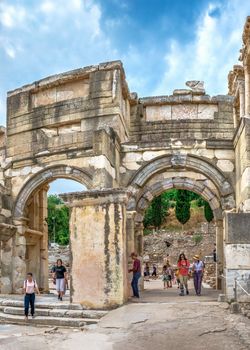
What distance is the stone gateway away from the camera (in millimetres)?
11820

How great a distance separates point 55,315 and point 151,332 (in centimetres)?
346

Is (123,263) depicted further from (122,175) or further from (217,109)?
(217,109)

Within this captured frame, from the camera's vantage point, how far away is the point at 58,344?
29.7 ft

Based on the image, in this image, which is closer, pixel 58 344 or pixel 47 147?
pixel 58 344

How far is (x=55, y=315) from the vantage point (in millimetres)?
11836

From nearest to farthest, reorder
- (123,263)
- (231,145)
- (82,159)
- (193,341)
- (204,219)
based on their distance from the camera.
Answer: (193,341) → (123,263) → (231,145) → (82,159) → (204,219)

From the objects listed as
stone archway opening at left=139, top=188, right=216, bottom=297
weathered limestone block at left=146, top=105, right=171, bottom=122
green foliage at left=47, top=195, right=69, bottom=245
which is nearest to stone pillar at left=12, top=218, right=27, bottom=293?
weathered limestone block at left=146, top=105, right=171, bottom=122

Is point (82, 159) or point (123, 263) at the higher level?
point (82, 159)

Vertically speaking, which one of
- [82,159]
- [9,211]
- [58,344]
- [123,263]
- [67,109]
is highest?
[67,109]

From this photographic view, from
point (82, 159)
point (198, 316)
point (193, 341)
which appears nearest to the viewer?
point (193, 341)

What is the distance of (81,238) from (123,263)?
1.18m

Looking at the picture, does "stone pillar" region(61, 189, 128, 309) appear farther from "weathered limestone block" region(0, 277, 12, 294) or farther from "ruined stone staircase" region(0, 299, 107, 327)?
"weathered limestone block" region(0, 277, 12, 294)

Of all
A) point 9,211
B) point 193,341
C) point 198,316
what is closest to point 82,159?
point 9,211

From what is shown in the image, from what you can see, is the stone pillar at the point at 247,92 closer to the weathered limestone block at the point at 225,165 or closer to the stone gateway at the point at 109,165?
the stone gateway at the point at 109,165
